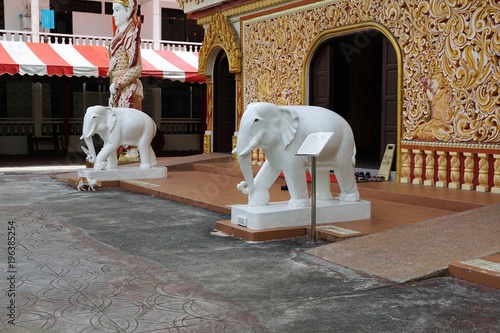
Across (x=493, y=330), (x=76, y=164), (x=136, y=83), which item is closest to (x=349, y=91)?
(x=136, y=83)

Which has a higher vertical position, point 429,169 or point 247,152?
point 247,152

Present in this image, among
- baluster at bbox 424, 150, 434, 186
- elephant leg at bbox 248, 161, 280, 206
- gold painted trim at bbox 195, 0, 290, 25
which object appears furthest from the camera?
gold painted trim at bbox 195, 0, 290, 25

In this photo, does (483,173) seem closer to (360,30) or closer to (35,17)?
(360,30)

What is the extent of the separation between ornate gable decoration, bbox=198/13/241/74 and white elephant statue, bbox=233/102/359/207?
700 centimetres

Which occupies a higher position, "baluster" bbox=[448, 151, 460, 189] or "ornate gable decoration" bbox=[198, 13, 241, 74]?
"ornate gable decoration" bbox=[198, 13, 241, 74]

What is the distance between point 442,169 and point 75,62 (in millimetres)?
10557

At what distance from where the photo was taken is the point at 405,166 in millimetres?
8625

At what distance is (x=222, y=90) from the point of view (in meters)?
14.1

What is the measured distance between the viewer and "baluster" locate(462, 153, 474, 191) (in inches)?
302

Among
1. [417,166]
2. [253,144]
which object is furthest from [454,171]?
[253,144]

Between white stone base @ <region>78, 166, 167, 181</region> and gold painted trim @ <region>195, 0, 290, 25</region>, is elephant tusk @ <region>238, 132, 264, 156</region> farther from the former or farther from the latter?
gold painted trim @ <region>195, 0, 290, 25</region>

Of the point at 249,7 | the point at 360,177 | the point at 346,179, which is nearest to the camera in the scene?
the point at 346,179

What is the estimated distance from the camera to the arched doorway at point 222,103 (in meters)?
14.1

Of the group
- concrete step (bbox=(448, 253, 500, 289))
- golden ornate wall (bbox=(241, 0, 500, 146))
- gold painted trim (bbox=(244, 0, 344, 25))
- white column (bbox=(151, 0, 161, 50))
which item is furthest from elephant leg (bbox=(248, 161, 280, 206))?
white column (bbox=(151, 0, 161, 50))
